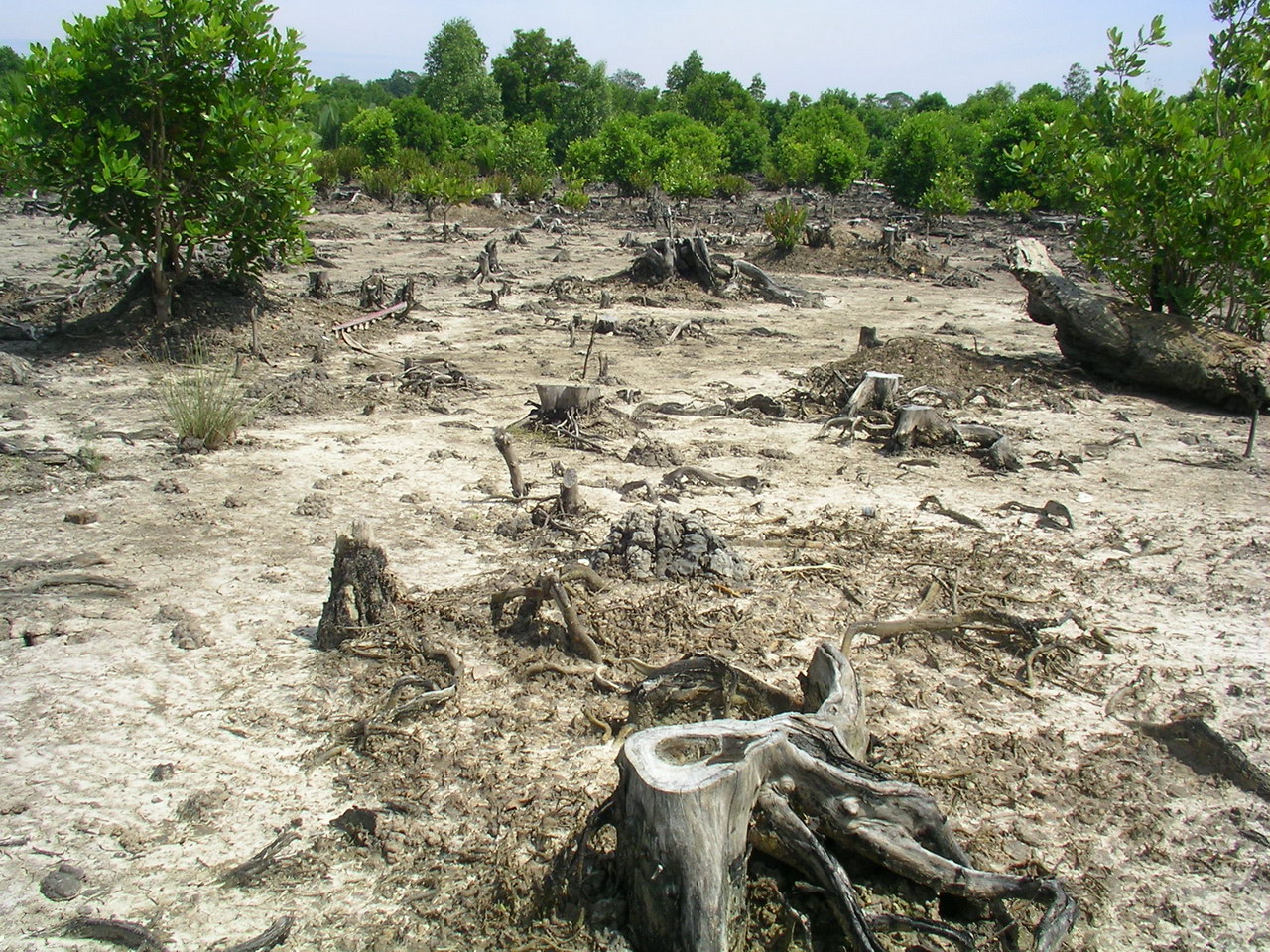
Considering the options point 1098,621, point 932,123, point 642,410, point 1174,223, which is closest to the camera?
point 1098,621

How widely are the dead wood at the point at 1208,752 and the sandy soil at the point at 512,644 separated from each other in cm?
7

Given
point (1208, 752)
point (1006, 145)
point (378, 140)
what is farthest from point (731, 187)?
point (1208, 752)

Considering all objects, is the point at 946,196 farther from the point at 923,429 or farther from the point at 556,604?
Result: the point at 556,604

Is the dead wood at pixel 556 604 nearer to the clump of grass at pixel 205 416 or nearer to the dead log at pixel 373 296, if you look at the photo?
the clump of grass at pixel 205 416

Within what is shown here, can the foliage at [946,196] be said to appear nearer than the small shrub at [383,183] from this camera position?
Yes

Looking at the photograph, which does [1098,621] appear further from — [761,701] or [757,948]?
[757,948]

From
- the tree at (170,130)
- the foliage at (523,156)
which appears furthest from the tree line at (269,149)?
the foliage at (523,156)

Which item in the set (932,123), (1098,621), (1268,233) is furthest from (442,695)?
(932,123)

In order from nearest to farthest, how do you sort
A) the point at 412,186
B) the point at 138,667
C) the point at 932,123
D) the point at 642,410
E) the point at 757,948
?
the point at 757,948 < the point at 138,667 < the point at 642,410 < the point at 412,186 < the point at 932,123

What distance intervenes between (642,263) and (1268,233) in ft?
28.4

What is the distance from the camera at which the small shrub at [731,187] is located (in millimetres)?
31000

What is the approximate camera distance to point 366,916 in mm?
2896

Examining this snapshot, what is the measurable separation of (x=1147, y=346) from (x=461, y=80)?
51.4m

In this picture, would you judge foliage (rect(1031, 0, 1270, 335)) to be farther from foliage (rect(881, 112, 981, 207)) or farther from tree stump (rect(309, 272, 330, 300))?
foliage (rect(881, 112, 981, 207))
